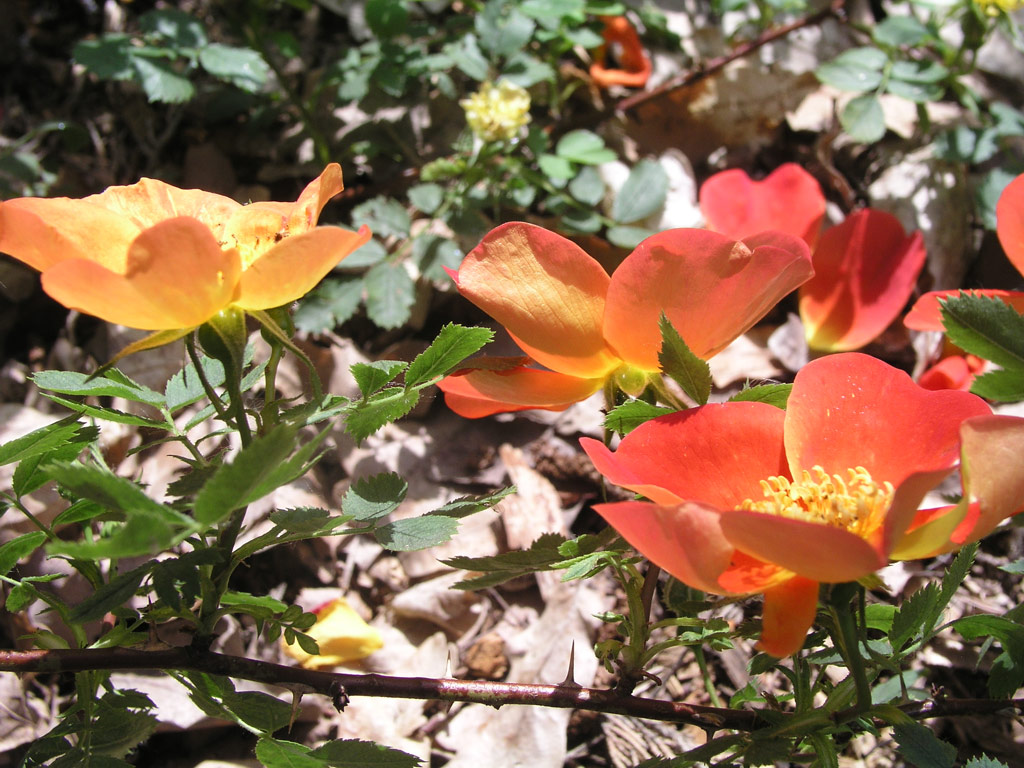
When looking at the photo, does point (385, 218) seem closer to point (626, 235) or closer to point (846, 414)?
point (626, 235)

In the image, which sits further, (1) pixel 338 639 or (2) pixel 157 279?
(1) pixel 338 639

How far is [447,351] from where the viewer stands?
2.72 feet

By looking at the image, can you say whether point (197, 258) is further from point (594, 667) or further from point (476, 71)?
point (476, 71)

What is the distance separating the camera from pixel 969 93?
5.97ft

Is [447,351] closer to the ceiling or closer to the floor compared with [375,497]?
closer to the ceiling

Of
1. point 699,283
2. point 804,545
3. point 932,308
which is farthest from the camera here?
point 932,308

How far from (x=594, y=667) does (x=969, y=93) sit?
154 cm

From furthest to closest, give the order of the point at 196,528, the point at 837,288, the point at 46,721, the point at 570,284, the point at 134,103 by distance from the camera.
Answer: the point at 134,103, the point at 837,288, the point at 46,721, the point at 570,284, the point at 196,528

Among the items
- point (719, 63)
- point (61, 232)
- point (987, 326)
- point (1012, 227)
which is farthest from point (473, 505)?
point (719, 63)

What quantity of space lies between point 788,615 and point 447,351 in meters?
0.41

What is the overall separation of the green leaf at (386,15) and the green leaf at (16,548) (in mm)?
1334

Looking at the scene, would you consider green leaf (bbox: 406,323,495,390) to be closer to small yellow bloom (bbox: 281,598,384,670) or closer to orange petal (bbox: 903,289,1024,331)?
orange petal (bbox: 903,289,1024,331)

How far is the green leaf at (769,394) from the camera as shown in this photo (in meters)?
0.84

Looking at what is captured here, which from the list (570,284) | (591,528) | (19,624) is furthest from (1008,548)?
(19,624)
